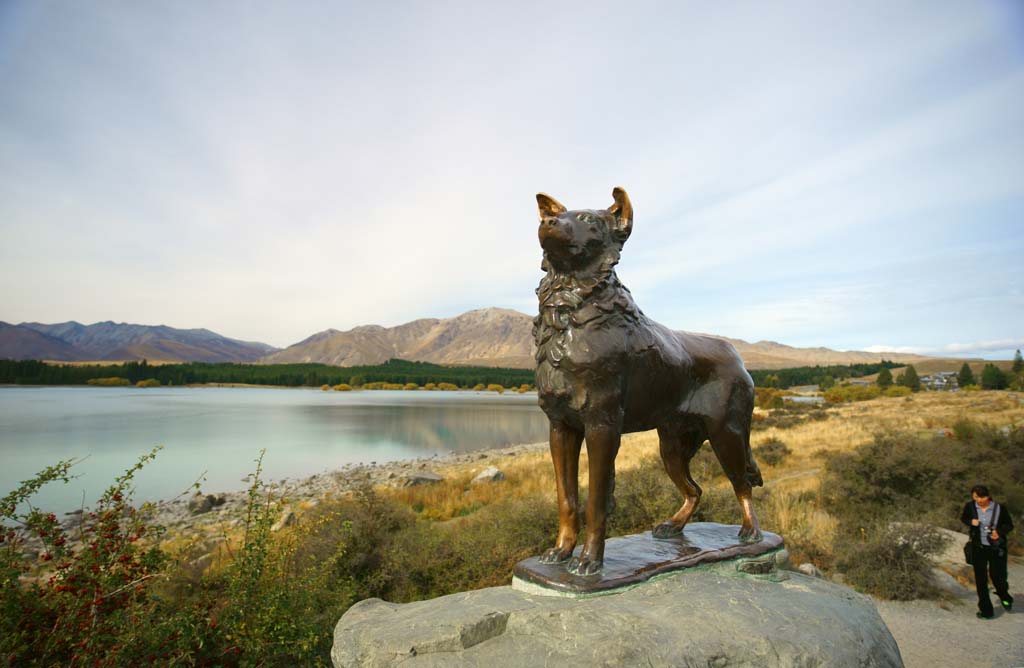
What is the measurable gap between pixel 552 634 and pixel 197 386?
83755 millimetres

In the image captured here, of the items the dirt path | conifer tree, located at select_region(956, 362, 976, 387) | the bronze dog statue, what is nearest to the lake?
the bronze dog statue

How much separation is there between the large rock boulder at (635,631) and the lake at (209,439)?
1019 cm

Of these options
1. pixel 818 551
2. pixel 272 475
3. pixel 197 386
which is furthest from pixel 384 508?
pixel 197 386

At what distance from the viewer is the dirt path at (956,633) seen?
5.89 meters

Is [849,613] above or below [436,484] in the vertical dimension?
above

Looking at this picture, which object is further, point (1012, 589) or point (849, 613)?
point (1012, 589)

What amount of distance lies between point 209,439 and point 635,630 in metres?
25.3

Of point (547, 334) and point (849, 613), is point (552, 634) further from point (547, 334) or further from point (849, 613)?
point (849, 613)

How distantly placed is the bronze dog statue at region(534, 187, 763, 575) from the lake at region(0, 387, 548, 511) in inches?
422

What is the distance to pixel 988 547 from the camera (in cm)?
702

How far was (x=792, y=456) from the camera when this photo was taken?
15.9 metres

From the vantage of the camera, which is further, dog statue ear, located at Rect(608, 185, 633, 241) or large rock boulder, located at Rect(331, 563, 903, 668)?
dog statue ear, located at Rect(608, 185, 633, 241)

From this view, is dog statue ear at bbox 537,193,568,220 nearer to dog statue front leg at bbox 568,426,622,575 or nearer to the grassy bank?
dog statue front leg at bbox 568,426,622,575

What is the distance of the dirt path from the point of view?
232 inches
